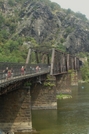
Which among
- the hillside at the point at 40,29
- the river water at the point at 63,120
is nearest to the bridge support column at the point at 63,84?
the river water at the point at 63,120

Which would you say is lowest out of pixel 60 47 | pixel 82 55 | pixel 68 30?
pixel 82 55

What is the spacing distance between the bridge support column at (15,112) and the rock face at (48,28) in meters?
134

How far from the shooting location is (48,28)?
568 feet

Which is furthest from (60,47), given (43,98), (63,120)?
(63,120)

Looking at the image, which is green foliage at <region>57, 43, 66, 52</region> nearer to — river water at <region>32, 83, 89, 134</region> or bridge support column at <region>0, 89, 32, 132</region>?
river water at <region>32, 83, 89, 134</region>

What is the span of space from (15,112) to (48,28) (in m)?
145

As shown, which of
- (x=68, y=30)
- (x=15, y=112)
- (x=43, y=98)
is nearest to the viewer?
(x=15, y=112)

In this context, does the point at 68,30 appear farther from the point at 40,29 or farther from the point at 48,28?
the point at 40,29

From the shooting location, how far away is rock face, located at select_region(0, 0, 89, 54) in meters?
165

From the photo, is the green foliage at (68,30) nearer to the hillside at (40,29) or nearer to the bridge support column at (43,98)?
the hillside at (40,29)

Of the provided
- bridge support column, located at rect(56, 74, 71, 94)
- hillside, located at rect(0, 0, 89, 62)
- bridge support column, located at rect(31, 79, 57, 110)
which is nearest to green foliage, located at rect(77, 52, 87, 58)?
hillside, located at rect(0, 0, 89, 62)

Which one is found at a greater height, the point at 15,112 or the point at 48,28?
the point at 48,28

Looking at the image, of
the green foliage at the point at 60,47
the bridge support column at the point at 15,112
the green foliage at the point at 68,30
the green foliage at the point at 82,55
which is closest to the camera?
the bridge support column at the point at 15,112

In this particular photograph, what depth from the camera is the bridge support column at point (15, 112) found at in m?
31.6
